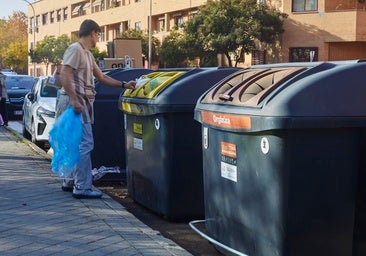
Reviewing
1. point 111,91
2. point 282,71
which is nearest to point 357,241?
point 282,71

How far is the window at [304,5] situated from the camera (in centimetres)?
4066

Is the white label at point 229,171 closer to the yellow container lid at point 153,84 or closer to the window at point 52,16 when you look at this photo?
the yellow container lid at point 153,84

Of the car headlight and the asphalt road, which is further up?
the car headlight

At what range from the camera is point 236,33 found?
1577 inches

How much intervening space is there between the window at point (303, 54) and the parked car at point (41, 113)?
89.8ft

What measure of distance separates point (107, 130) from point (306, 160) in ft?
16.2

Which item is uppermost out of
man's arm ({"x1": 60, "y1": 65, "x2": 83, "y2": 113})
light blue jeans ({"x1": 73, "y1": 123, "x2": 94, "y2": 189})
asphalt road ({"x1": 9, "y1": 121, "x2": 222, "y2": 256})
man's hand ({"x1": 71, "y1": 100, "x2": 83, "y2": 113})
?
man's arm ({"x1": 60, "y1": 65, "x2": 83, "y2": 113})

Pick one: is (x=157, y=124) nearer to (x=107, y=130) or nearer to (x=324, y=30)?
(x=107, y=130)

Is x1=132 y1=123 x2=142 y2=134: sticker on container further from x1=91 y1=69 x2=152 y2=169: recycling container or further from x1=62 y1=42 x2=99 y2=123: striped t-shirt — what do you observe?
x1=91 y1=69 x2=152 y2=169: recycling container

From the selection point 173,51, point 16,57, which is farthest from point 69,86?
point 16,57

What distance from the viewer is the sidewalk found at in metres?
5.33

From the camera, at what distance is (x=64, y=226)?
605 cm

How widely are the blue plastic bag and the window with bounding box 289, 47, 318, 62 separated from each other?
1383 inches

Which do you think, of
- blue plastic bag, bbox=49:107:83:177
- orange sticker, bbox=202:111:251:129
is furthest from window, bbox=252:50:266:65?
orange sticker, bbox=202:111:251:129
